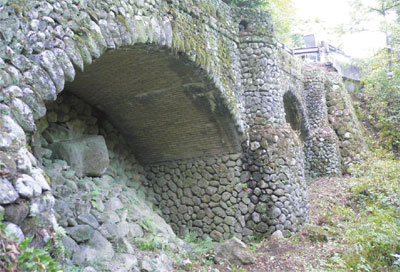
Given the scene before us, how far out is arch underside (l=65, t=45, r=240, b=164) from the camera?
5.90 m

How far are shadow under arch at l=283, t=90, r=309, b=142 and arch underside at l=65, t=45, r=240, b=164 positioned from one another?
205 inches

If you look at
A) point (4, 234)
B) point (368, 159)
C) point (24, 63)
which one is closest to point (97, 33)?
point (24, 63)

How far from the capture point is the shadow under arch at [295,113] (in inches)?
498

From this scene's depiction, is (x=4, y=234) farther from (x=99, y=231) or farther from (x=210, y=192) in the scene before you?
(x=210, y=192)

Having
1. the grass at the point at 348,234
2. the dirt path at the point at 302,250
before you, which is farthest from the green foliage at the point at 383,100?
the dirt path at the point at 302,250

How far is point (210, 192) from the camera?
27.3ft

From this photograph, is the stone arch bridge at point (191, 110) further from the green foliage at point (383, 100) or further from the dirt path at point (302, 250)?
the green foliage at point (383, 100)

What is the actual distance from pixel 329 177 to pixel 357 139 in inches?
97.4

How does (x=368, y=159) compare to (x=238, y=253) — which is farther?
(x=368, y=159)

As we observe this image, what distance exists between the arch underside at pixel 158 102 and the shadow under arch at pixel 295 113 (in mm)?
5209

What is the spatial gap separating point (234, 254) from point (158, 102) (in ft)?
10.5

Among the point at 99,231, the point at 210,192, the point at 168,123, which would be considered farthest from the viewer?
Result: the point at 210,192

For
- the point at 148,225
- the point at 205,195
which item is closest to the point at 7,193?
the point at 148,225

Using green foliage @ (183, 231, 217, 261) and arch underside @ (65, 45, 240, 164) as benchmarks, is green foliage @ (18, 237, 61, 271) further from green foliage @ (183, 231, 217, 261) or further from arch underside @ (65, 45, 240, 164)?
green foliage @ (183, 231, 217, 261)
